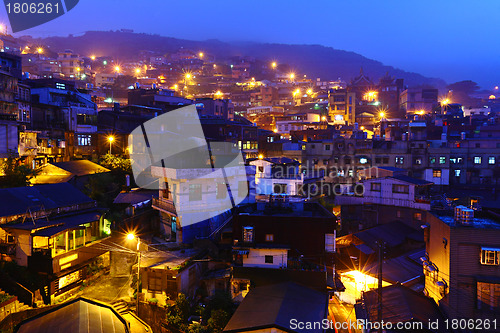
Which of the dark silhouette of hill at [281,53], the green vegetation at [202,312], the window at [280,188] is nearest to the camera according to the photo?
the green vegetation at [202,312]

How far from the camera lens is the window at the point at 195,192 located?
25.0 m

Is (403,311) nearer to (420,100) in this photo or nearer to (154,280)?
(154,280)

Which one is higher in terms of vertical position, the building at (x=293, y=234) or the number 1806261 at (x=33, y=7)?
the number 1806261 at (x=33, y=7)

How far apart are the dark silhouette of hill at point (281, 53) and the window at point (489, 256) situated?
418 ft

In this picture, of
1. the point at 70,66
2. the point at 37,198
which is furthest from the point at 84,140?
the point at 70,66

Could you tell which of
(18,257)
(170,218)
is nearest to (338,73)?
(170,218)

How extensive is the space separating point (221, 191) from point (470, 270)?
17281 millimetres

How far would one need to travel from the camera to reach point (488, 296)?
553 inches

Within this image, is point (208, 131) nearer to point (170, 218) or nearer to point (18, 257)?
point (170, 218)

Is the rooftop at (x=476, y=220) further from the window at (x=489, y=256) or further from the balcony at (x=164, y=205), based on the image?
the balcony at (x=164, y=205)

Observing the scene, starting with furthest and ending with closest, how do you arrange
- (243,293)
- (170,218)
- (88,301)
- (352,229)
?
(352,229) < (170,218) < (243,293) < (88,301)

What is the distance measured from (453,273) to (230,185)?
17.5 metres

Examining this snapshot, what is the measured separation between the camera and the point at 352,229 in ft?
102

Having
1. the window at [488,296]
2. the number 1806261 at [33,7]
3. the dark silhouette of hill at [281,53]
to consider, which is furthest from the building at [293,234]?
the dark silhouette of hill at [281,53]
